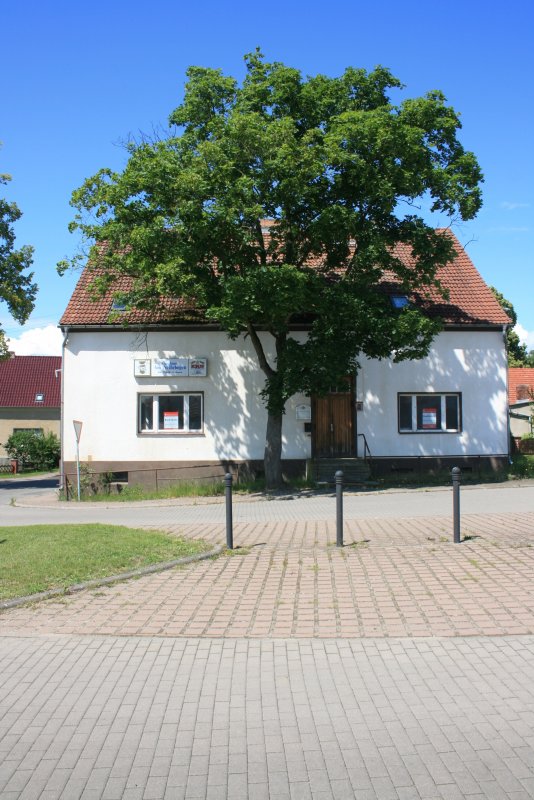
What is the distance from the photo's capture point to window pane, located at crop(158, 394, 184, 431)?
23359 millimetres

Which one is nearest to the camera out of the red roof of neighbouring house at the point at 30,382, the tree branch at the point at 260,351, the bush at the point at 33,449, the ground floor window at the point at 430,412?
the tree branch at the point at 260,351

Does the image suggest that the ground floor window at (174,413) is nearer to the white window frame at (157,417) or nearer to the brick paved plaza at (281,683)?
the white window frame at (157,417)

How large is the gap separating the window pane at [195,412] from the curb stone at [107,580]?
13.9 metres

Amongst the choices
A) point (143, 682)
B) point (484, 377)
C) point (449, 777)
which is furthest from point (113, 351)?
point (449, 777)

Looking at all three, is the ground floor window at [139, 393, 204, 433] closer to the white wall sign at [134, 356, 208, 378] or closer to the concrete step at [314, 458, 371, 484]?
the white wall sign at [134, 356, 208, 378]

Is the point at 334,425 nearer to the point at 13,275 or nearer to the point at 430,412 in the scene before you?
the point at 430,412

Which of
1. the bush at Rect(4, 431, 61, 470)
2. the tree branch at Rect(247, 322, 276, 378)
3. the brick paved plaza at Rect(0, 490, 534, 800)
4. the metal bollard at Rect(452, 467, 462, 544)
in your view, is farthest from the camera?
the bush at Rect(4, 431, 61, 470)

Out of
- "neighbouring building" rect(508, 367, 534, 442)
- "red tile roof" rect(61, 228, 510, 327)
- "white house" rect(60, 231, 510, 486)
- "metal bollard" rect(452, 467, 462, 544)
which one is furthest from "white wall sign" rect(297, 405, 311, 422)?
"neighbouring building" rect(508, 367, 534, 442)

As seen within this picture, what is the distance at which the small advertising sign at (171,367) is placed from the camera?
23.1 m

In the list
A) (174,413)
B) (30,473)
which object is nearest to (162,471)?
(174,413)

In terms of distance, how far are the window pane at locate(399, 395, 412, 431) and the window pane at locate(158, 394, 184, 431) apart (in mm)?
7438

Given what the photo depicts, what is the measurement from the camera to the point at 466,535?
33.2 ft

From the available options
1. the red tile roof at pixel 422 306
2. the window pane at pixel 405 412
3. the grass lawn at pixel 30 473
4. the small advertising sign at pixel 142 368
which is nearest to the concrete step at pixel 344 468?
the window pane at pixel 405 412

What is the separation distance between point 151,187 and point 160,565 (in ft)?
39.7
